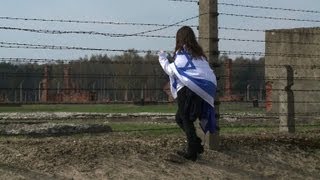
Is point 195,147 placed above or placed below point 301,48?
below

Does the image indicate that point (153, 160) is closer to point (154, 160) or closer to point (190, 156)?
point (154, 160)

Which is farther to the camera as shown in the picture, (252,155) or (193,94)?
(252,155)

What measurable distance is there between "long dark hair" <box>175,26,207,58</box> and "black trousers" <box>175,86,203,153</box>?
0.50 metres

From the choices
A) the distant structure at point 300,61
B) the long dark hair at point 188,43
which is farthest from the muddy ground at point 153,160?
the distant structure at point 300,61

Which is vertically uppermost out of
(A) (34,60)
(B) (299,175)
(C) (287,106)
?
(A) (34,60)

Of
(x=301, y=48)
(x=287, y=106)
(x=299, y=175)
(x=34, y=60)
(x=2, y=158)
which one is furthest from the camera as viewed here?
(x=301, y=48)

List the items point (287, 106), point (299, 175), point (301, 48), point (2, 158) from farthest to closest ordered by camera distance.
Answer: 1. point (301, 48)
2. point (287, 106)
3. point (299, 175)
4. point (2, 158)

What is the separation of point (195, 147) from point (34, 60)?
2.52 m

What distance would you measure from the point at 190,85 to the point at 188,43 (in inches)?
23.0

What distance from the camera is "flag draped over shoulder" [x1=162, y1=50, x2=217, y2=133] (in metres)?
7.87

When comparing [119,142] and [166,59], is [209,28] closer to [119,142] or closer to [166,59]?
[166,59]

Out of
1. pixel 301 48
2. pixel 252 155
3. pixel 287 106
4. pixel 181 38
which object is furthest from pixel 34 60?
pixel 301 48

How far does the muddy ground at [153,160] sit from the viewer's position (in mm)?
7578

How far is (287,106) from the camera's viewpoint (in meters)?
11.9
